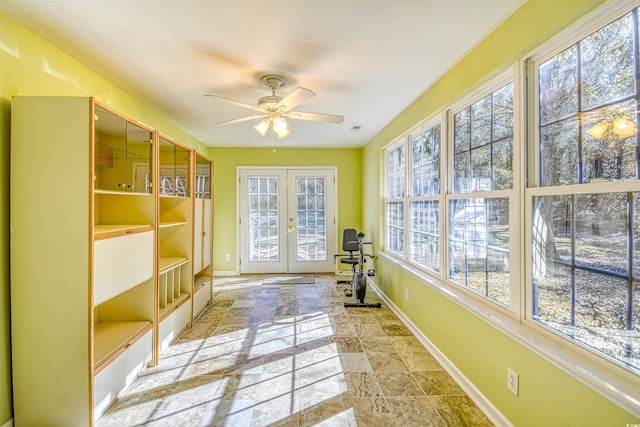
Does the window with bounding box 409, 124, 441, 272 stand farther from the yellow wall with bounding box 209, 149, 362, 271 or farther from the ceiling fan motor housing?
the yellow wall with bounding box 209, 149, 362, 271

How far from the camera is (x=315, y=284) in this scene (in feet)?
16.5

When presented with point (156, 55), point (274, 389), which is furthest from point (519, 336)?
point (156, 55)

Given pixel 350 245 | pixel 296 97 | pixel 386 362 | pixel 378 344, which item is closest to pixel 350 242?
pixel 350 245

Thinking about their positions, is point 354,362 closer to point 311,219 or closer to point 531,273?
point 531,273

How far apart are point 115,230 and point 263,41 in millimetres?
1573

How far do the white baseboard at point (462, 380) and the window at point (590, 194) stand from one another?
642 mm

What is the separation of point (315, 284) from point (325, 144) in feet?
7.94

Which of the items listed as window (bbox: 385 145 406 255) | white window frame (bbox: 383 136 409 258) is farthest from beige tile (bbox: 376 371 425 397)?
window (bbox: 385 145 406 255)

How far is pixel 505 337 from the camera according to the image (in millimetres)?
1754

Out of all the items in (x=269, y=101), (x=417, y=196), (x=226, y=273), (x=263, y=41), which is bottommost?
(x=226, y=273)

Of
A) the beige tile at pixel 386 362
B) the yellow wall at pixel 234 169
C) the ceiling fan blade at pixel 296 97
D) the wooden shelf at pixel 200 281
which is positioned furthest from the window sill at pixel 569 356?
the yellow wall at pixel 234 169

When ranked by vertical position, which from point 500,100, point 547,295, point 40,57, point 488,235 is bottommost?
point 547,295

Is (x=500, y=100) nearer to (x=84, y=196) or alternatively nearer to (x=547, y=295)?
(x=547, y=295)

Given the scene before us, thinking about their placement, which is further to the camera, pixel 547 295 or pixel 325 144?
pixel 325 144
